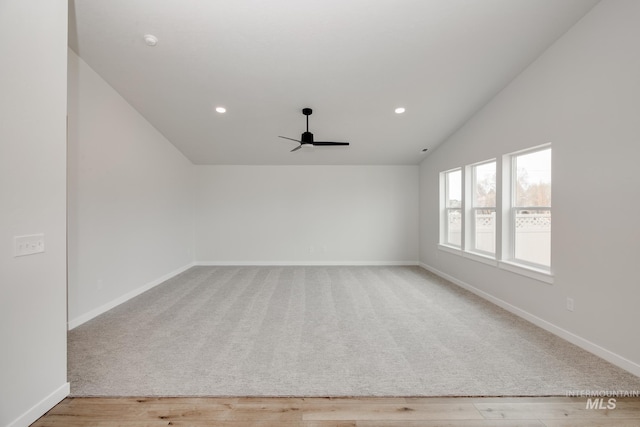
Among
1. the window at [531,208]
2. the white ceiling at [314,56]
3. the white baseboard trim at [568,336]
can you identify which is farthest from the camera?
the window at [531,208]

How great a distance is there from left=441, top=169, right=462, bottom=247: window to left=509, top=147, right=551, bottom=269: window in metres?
1.30

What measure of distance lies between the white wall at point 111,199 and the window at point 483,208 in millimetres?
5288

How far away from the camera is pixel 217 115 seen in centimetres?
421

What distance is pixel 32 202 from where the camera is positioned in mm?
1688

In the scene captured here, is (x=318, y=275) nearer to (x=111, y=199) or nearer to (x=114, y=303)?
(x=114, y=303)

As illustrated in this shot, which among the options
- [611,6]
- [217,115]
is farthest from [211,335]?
[611,6]

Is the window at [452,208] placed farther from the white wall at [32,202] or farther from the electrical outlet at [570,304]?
the white wall at [32,202]

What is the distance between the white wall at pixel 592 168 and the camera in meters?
2.16

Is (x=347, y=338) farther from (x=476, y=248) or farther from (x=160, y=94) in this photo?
(x=160, y=94)

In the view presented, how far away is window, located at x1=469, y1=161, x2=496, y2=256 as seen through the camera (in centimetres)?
400

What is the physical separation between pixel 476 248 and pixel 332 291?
96.0 inches

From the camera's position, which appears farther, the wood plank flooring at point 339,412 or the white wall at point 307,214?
the white wall at point 307,214

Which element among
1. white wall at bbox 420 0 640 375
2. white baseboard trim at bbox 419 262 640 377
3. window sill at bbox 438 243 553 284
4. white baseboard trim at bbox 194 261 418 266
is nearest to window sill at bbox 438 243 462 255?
window sill at bbox 438 243 553 284

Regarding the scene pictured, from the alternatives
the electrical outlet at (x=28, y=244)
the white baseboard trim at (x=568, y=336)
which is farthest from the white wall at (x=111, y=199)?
the white baseboard trim at (x=568, y=336)
